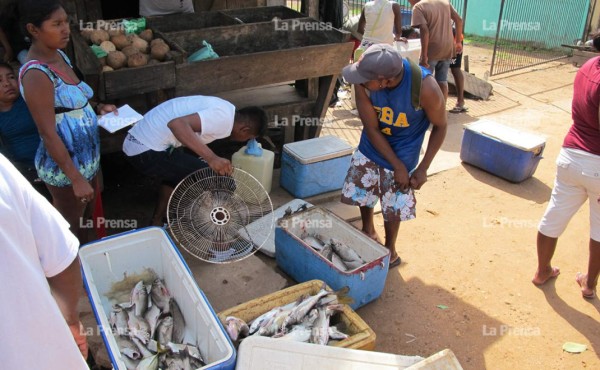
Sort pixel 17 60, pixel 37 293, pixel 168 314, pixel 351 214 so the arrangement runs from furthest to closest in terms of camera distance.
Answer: pixel 351 214 → pixel 17 60 → pixel 168 314 → pixel 37 293

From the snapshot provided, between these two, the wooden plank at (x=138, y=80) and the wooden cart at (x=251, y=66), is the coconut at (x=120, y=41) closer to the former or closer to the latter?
the wooden cart at (x=251, y=66)

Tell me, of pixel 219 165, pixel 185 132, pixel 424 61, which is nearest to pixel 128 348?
pixel 219 165

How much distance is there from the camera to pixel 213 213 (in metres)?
3.94

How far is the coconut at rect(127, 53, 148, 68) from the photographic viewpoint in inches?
185

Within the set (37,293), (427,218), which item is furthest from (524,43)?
(37,293)

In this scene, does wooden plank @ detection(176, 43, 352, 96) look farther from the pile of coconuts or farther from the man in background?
the man in background

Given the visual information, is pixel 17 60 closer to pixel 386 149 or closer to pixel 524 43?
pixel 386 149

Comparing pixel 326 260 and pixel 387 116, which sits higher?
pixel 387 116

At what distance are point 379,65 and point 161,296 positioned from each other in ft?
7.29

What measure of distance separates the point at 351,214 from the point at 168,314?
2436 mm

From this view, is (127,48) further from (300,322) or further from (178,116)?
(300,322)

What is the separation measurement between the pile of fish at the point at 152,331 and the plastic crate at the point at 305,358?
41 centimetres

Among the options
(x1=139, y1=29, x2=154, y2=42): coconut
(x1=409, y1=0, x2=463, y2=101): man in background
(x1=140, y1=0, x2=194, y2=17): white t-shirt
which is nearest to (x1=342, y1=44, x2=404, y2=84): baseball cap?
(x1=139, y1=29, x2=154, y2=42): coconut

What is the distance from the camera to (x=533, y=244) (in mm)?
5047
